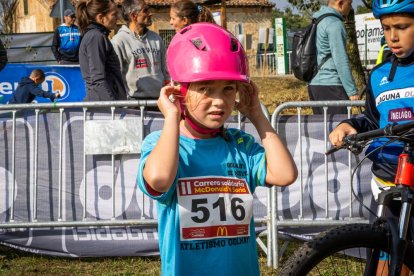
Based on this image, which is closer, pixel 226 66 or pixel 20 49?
pixel 226 66

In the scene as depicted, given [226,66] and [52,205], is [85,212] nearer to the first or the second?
[52,205]

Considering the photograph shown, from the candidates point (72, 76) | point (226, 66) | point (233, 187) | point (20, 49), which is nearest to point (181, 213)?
point (233, 187)

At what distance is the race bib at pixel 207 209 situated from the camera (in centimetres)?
298

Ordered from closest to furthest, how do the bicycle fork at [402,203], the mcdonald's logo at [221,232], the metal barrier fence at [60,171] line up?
the mcdonald's logo at [221,232]
the bicycle fork at [402,203]
the metal barrier fence at [60,171]

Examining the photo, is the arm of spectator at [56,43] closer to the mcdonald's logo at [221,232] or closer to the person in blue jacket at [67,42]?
the person in blue jacket at [67,42]

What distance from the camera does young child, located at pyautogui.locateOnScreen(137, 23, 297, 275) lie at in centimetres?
290

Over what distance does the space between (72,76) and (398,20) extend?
36.5ft

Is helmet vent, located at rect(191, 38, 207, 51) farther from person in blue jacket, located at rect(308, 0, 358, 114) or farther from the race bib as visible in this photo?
person in blue jacket, located at rect(308, 0, 358, 114)

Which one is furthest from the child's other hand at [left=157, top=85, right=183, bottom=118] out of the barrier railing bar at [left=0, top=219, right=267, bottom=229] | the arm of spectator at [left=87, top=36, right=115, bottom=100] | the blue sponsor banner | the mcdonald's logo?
the blue sponsor banner

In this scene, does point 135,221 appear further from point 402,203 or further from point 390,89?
point 402,203

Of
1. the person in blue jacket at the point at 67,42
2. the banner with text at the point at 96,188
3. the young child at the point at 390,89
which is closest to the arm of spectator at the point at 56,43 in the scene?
the person in blue jacket at the point at 67,42

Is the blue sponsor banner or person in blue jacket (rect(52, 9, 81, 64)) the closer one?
the blue sponsor banner

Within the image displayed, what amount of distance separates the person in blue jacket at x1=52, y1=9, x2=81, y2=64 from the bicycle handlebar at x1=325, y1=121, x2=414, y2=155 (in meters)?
11.4

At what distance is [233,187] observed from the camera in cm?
303
